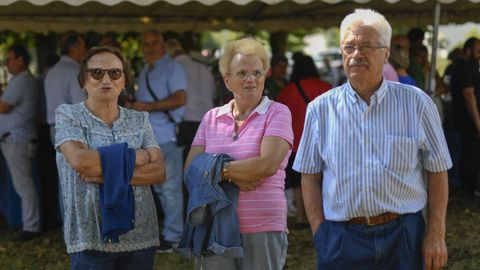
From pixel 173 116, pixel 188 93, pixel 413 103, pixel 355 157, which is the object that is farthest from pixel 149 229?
→ pixel 188 93

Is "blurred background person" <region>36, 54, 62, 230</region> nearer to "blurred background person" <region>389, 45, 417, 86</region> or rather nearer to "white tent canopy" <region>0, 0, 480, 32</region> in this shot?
"white tent canopy" <region>0, 0, 480, 32</region>

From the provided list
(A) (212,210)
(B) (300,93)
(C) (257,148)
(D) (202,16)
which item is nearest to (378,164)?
(C) (257,148)

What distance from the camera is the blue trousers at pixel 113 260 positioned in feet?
10.7

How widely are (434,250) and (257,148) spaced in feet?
3.15

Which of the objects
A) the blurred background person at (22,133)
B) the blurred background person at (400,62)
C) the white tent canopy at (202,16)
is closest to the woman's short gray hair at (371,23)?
the blurred background person at (400,62)

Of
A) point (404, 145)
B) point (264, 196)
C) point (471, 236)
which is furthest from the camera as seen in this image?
point (471, 236)

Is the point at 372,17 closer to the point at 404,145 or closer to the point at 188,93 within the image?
the point at 404,145

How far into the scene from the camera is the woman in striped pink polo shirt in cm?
336

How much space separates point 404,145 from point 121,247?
4.46 ft

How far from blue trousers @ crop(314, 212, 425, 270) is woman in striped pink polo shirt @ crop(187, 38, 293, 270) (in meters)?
0.48

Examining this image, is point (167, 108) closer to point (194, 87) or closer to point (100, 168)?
point (194, 87)

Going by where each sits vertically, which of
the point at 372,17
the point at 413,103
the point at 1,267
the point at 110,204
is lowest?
the point at 1,267

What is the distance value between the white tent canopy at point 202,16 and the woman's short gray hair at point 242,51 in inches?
163

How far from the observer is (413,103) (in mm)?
2895
